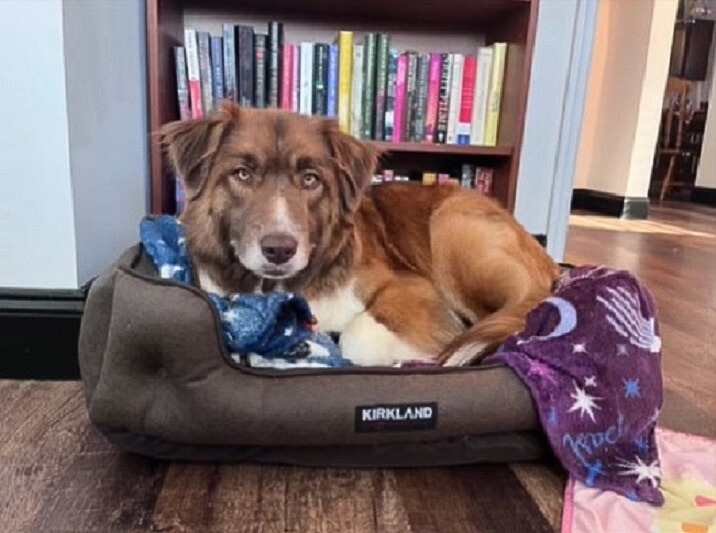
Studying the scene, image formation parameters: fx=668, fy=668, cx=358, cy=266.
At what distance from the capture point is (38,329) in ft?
5.22

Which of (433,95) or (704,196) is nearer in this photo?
(433,95)

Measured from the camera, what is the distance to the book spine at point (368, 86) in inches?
91.7

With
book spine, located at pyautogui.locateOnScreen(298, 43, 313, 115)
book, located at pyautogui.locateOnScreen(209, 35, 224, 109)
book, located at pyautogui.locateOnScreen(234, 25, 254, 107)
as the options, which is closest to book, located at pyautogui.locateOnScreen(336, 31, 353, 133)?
book spine, located at pyautogui.locateOnScreen(298, 43, 313, 115)

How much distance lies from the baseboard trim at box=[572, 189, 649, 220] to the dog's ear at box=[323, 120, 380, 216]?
4.83 m

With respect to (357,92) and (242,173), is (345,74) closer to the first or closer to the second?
(357,92)

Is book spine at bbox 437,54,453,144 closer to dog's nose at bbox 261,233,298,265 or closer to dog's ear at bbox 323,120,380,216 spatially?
dog's ear at bbox 323,120,380,216

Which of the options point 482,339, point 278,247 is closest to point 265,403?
point 278,247

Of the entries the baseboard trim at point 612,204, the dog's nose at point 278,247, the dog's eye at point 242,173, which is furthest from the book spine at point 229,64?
the baseboard trim at point 612,204

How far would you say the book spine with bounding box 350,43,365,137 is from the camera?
2336 millimetres

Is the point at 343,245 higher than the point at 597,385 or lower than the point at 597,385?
higher

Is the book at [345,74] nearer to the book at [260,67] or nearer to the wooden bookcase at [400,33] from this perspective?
the wooden bookcase at [400,33]

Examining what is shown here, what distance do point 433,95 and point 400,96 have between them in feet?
0.39

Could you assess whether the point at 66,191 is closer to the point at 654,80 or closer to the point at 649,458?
the point at 649,458

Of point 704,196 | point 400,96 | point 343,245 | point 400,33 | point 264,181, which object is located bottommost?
point 704,196
